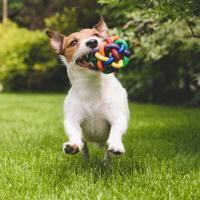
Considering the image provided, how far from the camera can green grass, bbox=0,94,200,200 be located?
321cm

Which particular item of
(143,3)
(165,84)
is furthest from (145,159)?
(165,84)

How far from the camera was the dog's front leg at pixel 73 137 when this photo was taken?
11.3 ft

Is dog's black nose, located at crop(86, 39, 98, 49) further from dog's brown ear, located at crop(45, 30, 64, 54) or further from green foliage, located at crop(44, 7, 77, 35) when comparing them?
green foliage, located at crop(44, 7, 77, 35)

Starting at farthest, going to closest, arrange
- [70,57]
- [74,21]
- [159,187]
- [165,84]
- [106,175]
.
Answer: [74,21], [165,84], [70,57], [106,175], [159,187]

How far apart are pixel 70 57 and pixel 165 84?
8.65m

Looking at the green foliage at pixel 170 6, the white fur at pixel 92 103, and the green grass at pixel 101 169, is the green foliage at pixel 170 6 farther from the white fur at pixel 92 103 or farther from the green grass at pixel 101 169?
the green grass at pixel 101 169

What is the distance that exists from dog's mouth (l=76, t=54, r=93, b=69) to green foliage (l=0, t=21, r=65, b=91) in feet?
52.2

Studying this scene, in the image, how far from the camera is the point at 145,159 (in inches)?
170

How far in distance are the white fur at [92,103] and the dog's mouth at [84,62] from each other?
34 mm

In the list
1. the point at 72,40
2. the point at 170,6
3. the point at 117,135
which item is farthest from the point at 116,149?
the point at 170,6

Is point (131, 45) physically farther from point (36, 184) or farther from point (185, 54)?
point (185, 54)

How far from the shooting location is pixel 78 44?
4.01 meters

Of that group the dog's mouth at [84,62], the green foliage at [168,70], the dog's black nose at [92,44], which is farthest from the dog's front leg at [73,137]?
the green foliage at [168,70]

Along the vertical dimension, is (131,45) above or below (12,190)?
above
